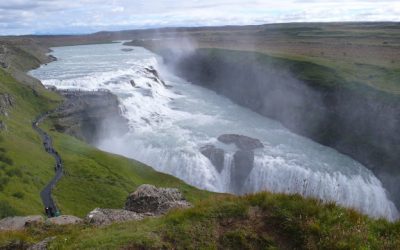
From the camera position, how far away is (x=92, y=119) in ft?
235

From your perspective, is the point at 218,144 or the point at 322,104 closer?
the point at 218,144

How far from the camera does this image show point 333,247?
35.1 ft

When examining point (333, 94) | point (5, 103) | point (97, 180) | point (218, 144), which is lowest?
point (218, 144)

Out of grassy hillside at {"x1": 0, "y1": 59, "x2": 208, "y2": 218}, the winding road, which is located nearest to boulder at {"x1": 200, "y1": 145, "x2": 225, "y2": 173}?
grassy hillside at {"x1": 0, "y1": 59, "x2": 208, "y2": 218}

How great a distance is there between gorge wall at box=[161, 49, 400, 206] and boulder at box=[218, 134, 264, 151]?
1245 centimetres

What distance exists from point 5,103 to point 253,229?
61.8 m

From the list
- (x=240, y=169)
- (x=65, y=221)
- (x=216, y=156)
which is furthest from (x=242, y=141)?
(x=65, y=221)

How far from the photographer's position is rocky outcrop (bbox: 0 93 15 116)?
60031mm

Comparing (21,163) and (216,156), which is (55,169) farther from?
(216,156)

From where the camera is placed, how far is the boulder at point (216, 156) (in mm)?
55781

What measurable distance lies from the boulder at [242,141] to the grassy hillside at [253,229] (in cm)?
4541

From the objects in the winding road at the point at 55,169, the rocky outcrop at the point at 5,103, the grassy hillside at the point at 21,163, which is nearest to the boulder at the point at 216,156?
the winding road at the point at 55,169

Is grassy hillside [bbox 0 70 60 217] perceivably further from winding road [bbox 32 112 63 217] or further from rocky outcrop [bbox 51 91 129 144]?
rocky outcrop [bbox 51 91 129 144]

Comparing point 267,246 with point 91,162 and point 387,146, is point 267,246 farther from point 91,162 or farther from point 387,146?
point 387,146
